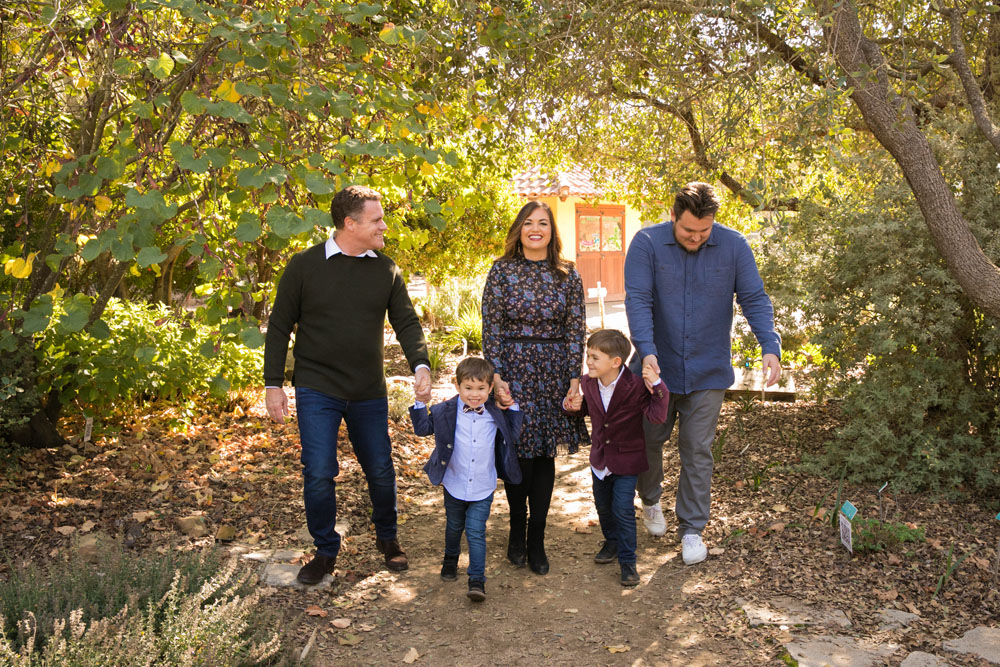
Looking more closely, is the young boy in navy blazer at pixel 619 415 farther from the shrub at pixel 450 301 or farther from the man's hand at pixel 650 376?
the shrub at pixel 450 301

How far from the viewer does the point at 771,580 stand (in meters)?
4.09

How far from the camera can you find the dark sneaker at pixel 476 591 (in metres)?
3.93

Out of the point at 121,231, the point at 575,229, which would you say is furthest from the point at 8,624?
the point at 575,229

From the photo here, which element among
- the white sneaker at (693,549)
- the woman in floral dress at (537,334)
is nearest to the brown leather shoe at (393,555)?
the woman in floral dress at (537,334)

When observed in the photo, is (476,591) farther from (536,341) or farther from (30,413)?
(30,413)

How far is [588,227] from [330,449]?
1909 cm

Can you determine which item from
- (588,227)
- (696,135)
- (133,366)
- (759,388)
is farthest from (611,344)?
(588,227)

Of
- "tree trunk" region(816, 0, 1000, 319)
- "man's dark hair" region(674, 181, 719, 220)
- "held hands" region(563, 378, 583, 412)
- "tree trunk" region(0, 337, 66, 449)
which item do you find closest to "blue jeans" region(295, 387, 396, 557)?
"held hands" region(563, 378, 583, 412)

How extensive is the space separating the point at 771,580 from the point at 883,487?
50.7 inches

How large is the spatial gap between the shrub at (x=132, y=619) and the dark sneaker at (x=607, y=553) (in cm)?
192

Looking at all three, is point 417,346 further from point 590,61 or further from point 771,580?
point 590,61

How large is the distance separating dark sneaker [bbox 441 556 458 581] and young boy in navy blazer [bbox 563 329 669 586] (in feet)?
2.81

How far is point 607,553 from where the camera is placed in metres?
4.48

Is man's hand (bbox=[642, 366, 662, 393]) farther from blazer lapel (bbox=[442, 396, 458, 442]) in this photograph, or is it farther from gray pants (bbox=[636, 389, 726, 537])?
blazer lapel (bbox=[442, 396, 458, 442])
